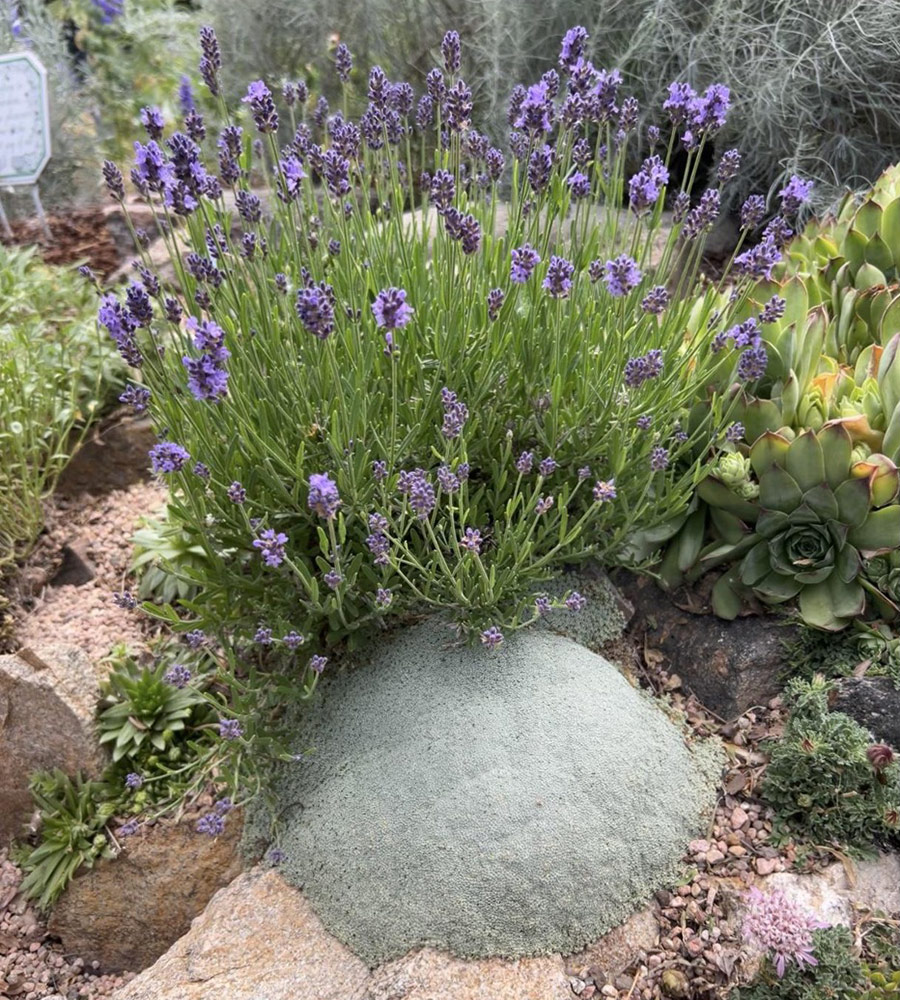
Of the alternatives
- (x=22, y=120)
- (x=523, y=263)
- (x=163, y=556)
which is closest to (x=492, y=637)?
(x=523, y=263)

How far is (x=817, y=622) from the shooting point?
2436 mm

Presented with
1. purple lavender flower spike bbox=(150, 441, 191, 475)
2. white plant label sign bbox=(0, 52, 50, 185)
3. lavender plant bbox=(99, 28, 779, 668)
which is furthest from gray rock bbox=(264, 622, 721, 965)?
white plant label sign bbox=(0, 52, 50, 185)

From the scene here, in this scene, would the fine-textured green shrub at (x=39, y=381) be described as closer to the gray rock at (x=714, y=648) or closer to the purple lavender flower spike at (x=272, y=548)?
the purple lavender flower spike at (x=272, y=548)

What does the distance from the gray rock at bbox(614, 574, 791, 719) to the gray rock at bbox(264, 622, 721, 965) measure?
0.70 ft

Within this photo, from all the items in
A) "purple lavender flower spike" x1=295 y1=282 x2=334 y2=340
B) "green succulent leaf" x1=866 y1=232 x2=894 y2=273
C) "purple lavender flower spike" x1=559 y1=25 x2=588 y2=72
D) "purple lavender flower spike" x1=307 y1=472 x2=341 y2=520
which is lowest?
"green succulent leaf" x1=866 y1=232 x2=894 y2=273

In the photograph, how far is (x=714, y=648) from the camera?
262 cm

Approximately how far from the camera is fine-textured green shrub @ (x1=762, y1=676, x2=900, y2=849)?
2.15m

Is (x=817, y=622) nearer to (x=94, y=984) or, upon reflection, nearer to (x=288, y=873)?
(x=288, y=873)

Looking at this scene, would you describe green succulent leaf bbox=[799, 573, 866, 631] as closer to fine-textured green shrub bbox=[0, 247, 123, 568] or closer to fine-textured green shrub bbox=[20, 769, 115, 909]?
fine-textured green shrub bbox=[20, 769, 115, 909]

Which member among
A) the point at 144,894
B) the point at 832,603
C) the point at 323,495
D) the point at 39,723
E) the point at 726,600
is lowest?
the point at 144,894

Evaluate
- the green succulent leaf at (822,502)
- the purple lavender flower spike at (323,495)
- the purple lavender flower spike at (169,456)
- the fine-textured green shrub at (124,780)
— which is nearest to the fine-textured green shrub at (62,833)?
the fine-textured green shrub at (124,780)

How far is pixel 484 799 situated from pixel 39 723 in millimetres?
1427

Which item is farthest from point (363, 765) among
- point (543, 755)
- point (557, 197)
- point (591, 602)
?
point (557, 197)

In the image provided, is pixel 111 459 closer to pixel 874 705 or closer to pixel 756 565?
pixel 756 565
